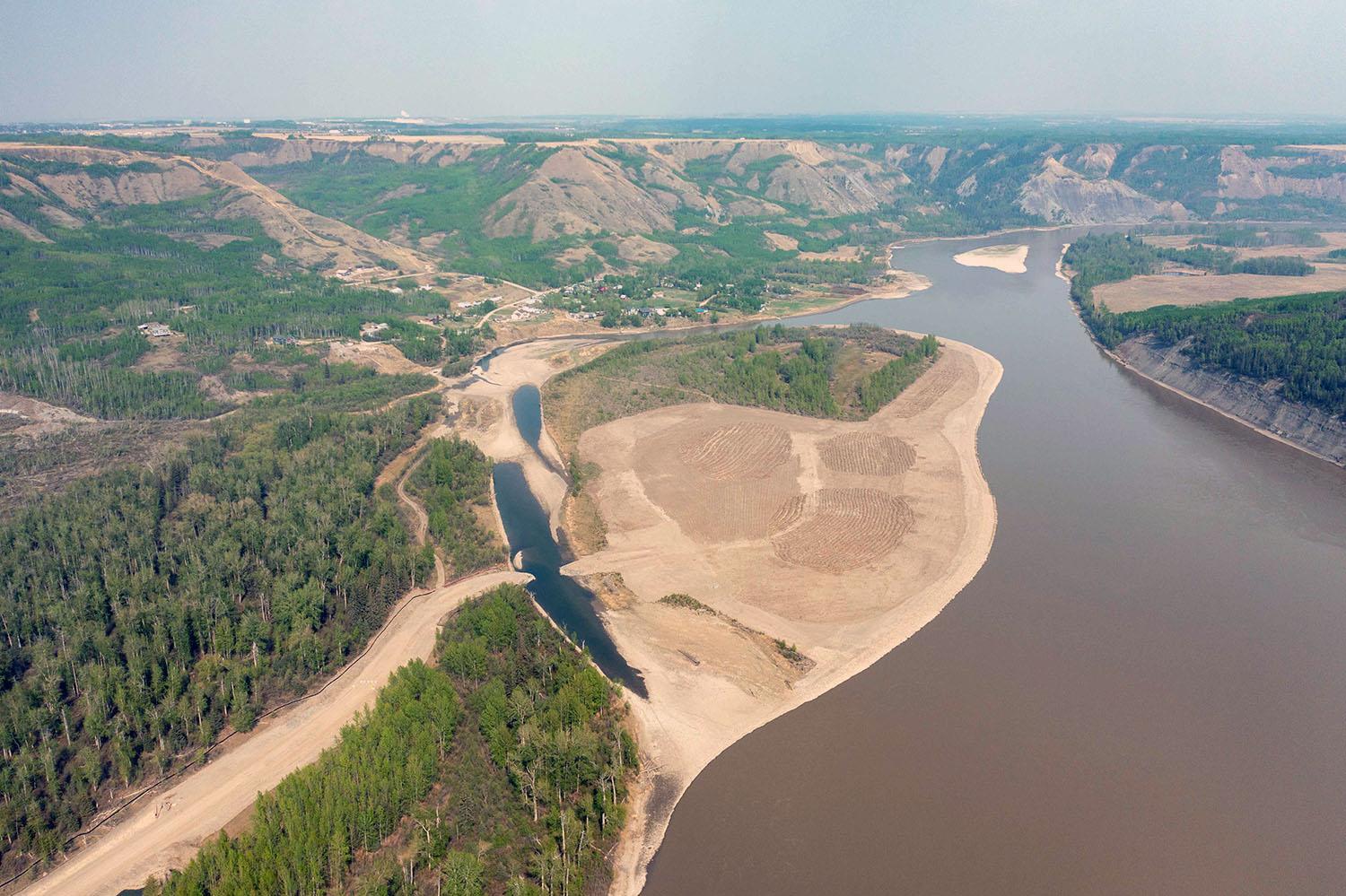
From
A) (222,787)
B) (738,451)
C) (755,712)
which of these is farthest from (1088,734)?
(222,787)

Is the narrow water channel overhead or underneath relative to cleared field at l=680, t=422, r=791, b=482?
underneath

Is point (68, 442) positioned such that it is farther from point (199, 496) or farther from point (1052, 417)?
point (1052, 417)

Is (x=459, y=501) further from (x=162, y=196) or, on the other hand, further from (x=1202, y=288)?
(x=162, y=196)

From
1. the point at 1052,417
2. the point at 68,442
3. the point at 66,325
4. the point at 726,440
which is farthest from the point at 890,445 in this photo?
the point at 66,325

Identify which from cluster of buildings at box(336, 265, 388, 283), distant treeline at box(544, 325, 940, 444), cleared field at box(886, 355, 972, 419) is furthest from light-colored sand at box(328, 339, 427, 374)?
cleared field at box(886, 355, 972, 419)

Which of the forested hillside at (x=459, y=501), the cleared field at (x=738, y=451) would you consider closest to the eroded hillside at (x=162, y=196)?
the forested hillside at (x=459, y=501)

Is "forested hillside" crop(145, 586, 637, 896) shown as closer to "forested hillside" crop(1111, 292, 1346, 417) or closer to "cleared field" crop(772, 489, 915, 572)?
"cleared field" crop(772, 489, 915, 572)
